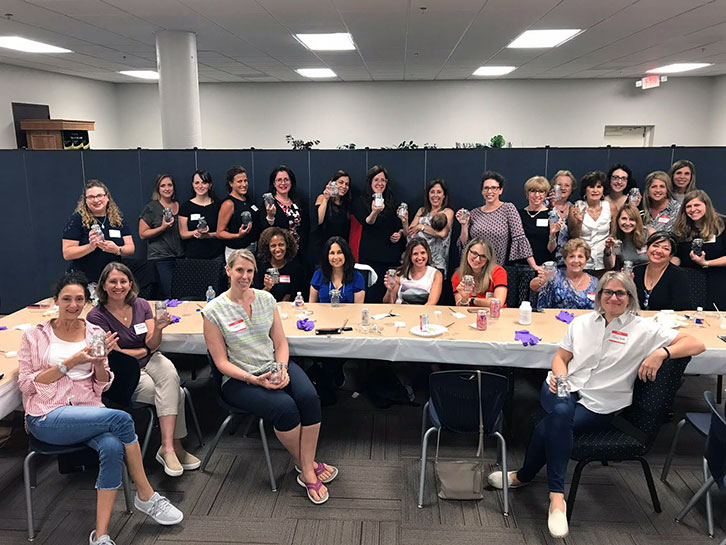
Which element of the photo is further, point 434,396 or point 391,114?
point 391,114

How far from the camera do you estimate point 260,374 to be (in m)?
3.19

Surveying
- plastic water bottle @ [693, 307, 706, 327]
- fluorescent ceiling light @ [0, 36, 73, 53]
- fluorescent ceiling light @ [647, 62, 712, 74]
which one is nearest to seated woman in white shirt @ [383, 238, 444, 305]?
plastic water bottle @ [693, 307, 706, 327]

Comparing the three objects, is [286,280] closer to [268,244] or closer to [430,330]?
[268,244]

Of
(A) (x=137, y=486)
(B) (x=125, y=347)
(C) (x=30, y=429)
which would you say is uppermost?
(B) (x=125, y=347)

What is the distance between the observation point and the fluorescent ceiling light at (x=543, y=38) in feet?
22.6

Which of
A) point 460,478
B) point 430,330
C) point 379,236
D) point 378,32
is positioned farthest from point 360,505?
point 378,32

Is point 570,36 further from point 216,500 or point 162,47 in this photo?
point 216,500

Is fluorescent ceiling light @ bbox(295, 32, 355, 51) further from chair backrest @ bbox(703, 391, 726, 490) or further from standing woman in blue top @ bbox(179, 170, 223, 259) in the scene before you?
chair backrest @ bbox(703, 391, 726, 490)

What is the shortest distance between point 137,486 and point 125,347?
860mm

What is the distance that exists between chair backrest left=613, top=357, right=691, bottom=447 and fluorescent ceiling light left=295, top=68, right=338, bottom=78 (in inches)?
358

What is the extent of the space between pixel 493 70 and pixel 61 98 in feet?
28.7

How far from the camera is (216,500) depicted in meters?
3.03

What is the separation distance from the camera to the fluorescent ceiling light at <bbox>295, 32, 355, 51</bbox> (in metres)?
7.11

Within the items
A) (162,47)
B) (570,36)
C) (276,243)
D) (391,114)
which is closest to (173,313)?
(276,243)
